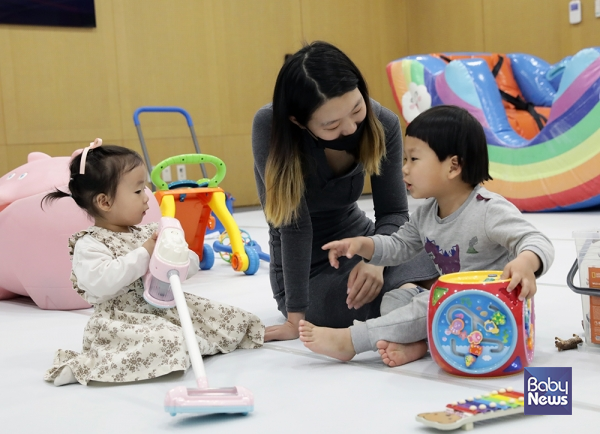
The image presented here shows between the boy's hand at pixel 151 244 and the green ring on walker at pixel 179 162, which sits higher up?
the boy's hand at pixel 151 244

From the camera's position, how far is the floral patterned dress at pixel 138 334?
1498 mm

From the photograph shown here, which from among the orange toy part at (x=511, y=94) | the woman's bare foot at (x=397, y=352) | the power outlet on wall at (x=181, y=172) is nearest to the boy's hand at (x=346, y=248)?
the woman's bare foot at (x=397, y=352)

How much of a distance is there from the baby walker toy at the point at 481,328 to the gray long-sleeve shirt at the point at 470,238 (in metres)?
0.10

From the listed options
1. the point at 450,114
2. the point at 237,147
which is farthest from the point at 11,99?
the point at 450,114

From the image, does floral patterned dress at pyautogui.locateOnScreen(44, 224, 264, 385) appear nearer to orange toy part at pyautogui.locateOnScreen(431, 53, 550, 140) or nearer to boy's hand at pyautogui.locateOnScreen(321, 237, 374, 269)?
boy's hand at pyautogui.locateOnScreen(321, 237, 374, 269)

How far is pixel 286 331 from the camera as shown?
1775 millimetres

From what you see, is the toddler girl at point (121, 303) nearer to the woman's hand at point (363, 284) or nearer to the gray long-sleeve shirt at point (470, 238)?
the woman's hand at point (363, 284)

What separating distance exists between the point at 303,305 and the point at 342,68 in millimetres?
568

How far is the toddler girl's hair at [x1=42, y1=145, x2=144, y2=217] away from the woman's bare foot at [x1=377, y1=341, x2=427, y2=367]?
0.65 metres

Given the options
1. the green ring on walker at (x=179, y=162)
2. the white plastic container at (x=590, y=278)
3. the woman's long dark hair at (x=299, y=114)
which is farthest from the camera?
the green ring on walker at (x=179, y=162)

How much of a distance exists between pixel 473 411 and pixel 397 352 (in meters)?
0.38

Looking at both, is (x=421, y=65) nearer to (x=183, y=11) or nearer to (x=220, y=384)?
(x=183, y=11)

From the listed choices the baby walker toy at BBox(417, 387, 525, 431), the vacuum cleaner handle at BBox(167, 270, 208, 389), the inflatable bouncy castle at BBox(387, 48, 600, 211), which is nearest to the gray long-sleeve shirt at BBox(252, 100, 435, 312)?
the vacuum cleaner handle at BBox(167, 270, 208, 389)

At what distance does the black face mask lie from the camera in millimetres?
1685
